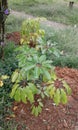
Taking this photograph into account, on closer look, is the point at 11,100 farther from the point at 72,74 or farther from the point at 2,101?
the point at 72,74

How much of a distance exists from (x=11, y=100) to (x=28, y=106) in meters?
0.25

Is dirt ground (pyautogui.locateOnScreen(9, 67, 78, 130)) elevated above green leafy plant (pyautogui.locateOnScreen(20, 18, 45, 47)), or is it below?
below

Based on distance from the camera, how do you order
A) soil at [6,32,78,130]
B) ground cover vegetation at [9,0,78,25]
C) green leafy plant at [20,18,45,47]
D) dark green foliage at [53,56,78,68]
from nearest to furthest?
soil at [6,32,78,130] < green leafy plant at [20,18,45,47] < dark green foliage at [53,56,78,68] < ground cover vegetation at [9,0,78,25]

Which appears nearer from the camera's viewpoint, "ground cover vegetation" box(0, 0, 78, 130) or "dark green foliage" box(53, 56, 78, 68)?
"ground cover vegetation" box(0, 0, 78, 130)

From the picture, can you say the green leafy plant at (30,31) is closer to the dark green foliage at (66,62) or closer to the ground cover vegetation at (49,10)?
the dark green foliage at (66,62)

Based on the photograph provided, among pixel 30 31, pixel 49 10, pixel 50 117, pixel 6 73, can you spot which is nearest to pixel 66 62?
pixel 30 31

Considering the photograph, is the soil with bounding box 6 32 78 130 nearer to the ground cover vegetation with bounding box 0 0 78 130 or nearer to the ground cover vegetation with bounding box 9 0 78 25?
the ground cover vegetation with bounding box 0 0 78 130

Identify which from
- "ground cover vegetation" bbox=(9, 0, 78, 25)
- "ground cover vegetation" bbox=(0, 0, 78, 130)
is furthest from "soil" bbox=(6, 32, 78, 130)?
"ground cover vegetation" bbox=(9, 0, 78, 25)

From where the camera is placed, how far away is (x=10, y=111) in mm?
4289

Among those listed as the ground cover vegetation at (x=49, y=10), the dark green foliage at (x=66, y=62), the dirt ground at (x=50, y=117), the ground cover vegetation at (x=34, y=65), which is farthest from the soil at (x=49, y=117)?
the ground cover vegetation at (x=49, y=10)

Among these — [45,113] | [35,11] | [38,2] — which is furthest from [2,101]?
[38,2]

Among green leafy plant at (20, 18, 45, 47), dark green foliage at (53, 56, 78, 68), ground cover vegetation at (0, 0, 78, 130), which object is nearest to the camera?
ground cover vegetation at (0, 0, 78, 130)

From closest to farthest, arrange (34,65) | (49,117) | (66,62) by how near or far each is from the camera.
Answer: (34,65), (49,117), (66,62)

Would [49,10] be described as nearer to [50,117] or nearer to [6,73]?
[6,73]
